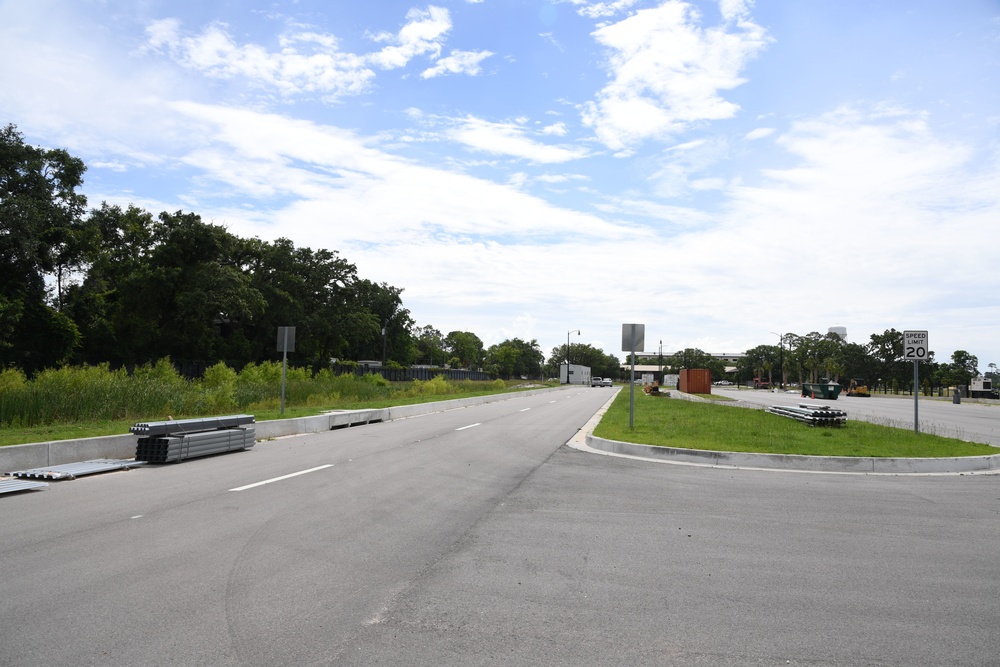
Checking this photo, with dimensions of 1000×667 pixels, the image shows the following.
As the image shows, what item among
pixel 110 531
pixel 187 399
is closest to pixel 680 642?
pixel 110 531

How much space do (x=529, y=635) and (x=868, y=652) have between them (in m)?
2.18

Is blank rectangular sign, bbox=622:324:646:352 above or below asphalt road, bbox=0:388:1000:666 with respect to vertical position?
above

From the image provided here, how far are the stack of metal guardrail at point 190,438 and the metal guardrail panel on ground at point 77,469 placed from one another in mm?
385

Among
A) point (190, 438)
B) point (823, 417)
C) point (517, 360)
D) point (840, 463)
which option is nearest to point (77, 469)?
point (190, 438)

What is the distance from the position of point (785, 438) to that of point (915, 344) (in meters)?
4.84

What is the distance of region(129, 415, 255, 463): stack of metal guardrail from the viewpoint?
1291 cm

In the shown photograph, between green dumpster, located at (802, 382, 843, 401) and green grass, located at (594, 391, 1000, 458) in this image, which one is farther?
green dumpster, located at (802, 382, 843, 401)

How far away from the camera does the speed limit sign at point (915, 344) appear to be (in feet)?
59.8

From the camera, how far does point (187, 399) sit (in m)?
20.8

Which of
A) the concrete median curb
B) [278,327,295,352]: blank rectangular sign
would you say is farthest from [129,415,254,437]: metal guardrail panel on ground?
the concrete median curb

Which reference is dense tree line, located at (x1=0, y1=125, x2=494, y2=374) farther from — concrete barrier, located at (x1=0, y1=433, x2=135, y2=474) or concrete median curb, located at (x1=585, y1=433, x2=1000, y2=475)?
concrete median curb, located at (x1=585, y1=433, x2=1000, y2=475)

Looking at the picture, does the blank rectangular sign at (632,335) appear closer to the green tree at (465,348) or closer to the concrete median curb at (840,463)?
the concrete median curb at (840,463)

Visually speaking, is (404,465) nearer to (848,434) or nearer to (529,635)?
(529,635)

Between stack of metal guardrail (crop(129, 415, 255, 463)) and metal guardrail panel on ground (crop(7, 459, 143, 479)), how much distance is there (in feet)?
1.26
